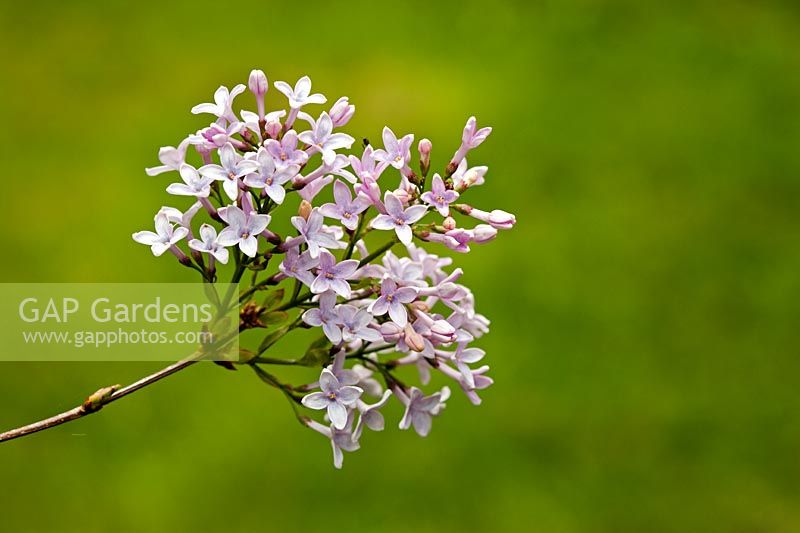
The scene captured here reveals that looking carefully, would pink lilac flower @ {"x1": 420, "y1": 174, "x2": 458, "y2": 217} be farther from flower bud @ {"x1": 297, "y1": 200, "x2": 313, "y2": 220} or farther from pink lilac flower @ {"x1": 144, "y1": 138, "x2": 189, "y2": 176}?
pink lilac flower @ {"x1": 144, "y1": 138, "x2": 189, "y2": 176}

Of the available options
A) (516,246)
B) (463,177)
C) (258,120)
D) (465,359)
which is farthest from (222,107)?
(516,246)

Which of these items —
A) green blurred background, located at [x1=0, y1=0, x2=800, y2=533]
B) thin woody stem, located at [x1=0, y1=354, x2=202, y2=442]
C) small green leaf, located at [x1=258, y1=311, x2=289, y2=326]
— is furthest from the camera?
green blurred background, located at [x1=0, y1=0, x2=800, y2=533]

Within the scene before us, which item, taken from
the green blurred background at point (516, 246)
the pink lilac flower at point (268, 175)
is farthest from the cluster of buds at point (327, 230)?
the green blurred background at point (516, 246)

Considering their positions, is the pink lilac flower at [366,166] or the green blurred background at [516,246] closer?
the pink lilac flower at [366,166]

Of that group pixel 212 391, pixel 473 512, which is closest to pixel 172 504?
pixel 212 391

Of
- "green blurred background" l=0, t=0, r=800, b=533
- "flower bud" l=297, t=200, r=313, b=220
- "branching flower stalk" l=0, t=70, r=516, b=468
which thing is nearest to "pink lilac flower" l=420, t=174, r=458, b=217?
"branching flower stalk" l=0, t=70, r=516, b=468

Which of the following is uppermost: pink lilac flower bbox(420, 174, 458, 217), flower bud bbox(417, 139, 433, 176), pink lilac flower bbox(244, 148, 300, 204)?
flower bud bbox(417, 139, 433, 176)

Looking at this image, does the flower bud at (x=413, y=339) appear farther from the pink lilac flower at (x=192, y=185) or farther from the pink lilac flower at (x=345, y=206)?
the pink lilac flower at (x=192, y=185)
